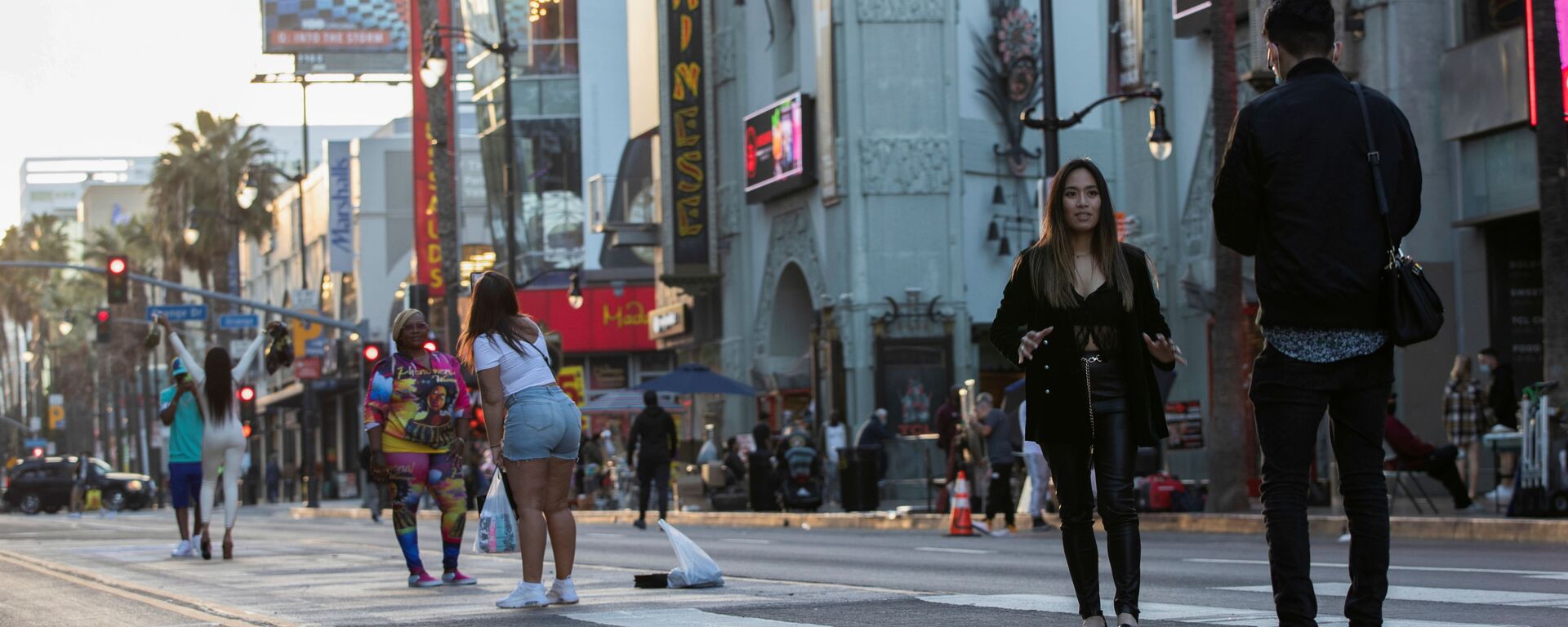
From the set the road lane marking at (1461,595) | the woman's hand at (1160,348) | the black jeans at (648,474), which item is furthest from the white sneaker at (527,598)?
the black jeans at (648,474)

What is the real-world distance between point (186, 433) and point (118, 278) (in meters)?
21.1

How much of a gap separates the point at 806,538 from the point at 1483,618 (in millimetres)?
13117

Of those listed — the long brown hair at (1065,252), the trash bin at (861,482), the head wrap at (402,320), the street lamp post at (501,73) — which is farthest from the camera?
the street lamp post at (501,73)

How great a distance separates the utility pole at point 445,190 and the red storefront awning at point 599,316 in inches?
711

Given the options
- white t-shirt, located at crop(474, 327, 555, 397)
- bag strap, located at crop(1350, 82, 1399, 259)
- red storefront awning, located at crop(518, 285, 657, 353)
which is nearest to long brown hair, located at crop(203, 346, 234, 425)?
white t-shirt, located at crop(474, 327, 555, 397)

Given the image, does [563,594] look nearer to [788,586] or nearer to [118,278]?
[788,586]

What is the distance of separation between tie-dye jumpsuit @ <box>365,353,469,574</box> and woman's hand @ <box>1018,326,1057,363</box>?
5.74 metres

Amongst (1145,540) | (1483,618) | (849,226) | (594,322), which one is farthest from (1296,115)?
(594,322)

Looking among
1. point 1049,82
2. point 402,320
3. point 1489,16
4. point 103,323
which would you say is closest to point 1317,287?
point 402,320

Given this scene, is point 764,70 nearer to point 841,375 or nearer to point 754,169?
point 754,169

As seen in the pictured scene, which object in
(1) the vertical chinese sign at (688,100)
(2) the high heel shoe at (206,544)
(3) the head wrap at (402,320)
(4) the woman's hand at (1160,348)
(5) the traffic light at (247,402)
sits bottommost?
(2) the high heel shoe at (206,544)

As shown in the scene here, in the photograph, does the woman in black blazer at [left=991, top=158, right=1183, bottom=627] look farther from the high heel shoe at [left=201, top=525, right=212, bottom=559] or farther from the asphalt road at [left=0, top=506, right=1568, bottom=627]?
the high heel shoe at [left=201, top=525, right=212, bottom=559]

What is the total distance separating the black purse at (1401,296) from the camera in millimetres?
5754

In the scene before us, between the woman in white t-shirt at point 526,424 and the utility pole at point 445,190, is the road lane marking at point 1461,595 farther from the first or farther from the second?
the utility pole at point 445,190
